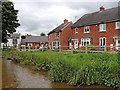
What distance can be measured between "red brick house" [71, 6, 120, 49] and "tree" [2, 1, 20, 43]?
46.0ft

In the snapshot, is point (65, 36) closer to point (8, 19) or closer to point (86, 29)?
point (86, 29)

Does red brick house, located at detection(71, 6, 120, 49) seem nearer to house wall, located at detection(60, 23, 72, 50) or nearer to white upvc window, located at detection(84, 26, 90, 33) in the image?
white upvc window, located at detection(84, 26, 90, 33)

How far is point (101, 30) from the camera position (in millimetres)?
22766

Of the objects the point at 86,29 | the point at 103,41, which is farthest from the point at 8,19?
the point at 103,41

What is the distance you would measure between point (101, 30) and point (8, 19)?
799 inches

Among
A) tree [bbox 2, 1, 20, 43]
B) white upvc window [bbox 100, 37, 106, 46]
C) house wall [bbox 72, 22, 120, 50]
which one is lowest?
white upvc window [bbox 100, 37, 106, 46]

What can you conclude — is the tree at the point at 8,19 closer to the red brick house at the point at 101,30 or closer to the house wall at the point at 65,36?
the house wall at the point at 65,36

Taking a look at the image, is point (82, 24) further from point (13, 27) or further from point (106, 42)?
point (13, 27)

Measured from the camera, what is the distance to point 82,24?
26016 mm

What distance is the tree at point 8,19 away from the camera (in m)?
25.8

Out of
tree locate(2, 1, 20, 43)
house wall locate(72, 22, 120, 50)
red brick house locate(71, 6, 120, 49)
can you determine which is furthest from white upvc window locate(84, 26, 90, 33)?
tree locate(2, 1, 20, 43)

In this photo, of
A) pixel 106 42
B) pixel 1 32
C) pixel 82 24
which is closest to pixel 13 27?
pixel 1 32

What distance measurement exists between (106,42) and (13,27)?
21212 millimetres

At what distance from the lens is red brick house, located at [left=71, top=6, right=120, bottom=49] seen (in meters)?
20.8
